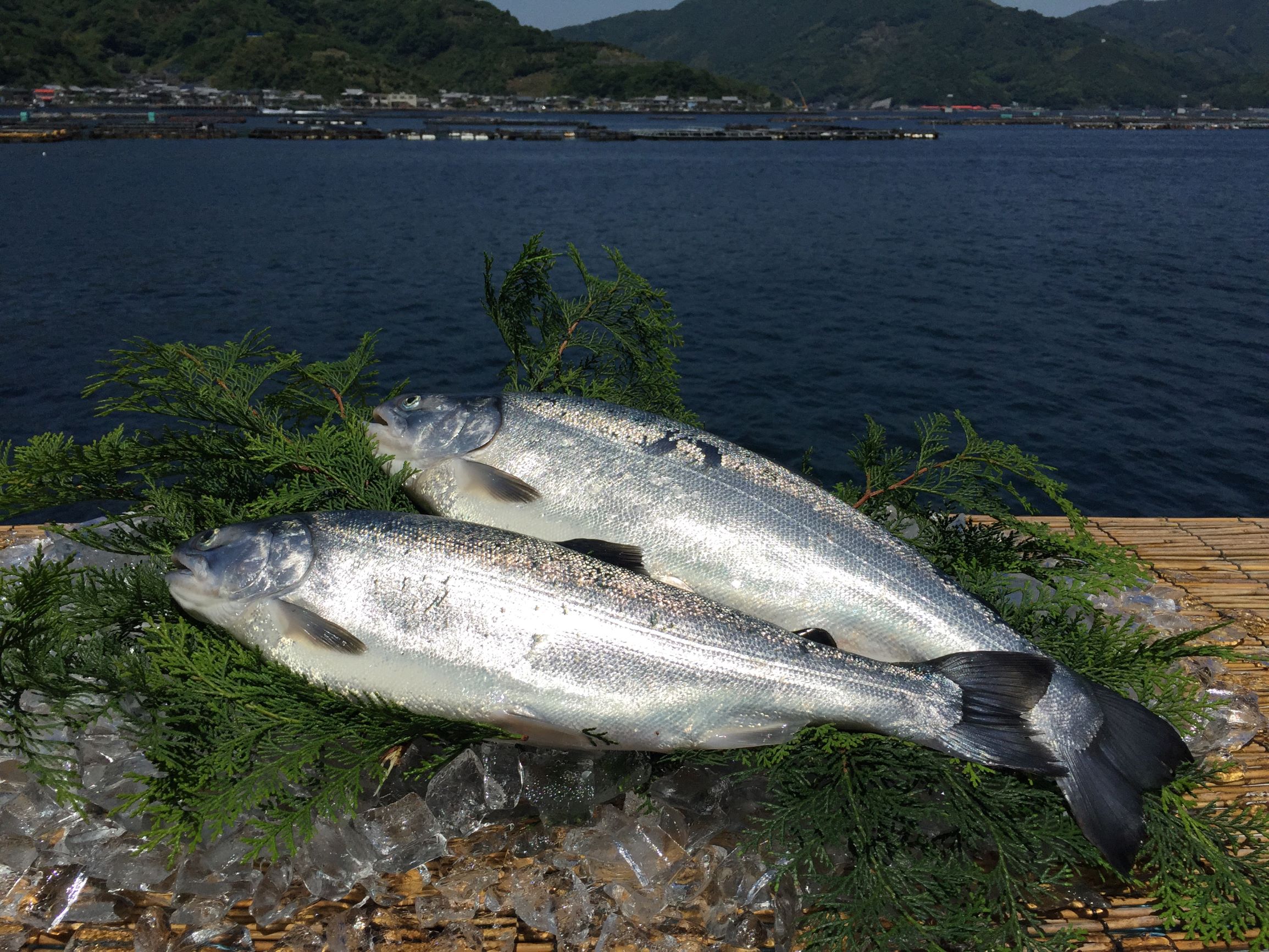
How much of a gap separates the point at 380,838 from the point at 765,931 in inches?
56.0

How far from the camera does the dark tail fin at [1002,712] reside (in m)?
2.68

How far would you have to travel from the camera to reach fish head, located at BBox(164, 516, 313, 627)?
2.97 meters

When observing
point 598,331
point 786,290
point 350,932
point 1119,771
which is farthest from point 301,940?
point 786,290

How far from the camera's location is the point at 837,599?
3350 millimetres

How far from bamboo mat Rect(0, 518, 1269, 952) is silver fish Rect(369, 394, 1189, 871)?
1.86ft

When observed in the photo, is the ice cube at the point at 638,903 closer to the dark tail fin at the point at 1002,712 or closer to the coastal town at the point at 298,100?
the dark tail fin at the point at 1002,712

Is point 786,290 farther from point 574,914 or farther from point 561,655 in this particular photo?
point 574,914

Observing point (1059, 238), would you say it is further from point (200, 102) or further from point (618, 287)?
point (200, 102)

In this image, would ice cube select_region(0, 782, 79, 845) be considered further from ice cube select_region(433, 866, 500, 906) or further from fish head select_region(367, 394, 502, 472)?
fish head select_region(367, 394, 502, 472)

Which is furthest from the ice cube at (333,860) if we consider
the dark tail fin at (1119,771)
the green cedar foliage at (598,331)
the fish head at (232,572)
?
the green cedar foliage at (598,331)

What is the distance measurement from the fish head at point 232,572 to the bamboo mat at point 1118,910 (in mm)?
1046

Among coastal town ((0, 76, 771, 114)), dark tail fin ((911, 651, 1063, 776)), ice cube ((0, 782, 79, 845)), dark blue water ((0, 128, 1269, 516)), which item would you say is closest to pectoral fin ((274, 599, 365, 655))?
ice cube ((0, 782, 79, 845))

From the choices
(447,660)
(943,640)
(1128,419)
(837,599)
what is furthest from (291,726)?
(1128,419)

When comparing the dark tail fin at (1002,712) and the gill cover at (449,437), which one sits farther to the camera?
the gill cover at (449,437)
